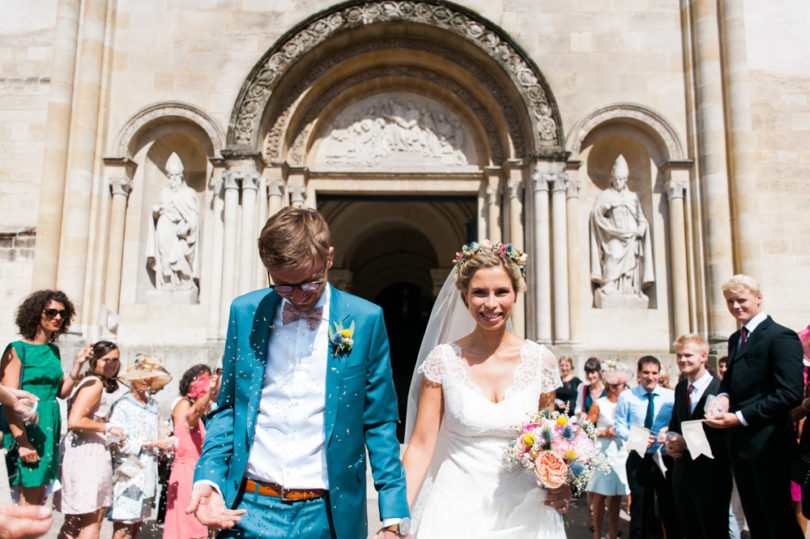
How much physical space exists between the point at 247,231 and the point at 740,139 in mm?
7829

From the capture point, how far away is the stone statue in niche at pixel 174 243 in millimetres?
9883

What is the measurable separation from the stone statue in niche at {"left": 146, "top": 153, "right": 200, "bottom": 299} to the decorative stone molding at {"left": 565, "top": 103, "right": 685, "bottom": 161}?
6394 mm

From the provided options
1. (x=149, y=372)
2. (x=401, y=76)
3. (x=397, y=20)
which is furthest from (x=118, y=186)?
(x=149, y=372)

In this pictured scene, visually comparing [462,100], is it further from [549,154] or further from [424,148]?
[549,154]

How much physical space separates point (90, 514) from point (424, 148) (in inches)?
319

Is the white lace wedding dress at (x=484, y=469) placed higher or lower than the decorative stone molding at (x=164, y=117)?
lower

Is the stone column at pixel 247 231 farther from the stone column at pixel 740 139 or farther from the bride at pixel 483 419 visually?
the stone column at pixel 740 139

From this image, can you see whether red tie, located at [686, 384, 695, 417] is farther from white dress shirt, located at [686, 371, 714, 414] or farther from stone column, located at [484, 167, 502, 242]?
stone column, located at [484, 167, 502, 242]

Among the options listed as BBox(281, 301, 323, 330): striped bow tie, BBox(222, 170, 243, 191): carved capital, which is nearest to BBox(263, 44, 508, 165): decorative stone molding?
BBox(222, 170, 243, 191): carved capital

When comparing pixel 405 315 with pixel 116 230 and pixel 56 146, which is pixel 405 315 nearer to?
pixel 116 230

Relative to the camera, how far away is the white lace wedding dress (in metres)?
2.69

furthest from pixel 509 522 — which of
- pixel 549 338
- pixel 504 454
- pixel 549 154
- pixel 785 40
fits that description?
pixel 785 40

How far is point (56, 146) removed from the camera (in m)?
9.36

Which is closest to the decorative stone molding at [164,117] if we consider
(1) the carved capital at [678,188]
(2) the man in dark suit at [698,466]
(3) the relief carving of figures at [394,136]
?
(3) the relief carving of figures at [394,136]
